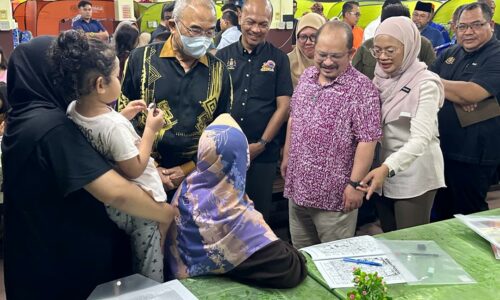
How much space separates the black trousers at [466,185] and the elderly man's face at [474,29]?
0.59 metres

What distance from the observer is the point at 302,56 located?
288 cm

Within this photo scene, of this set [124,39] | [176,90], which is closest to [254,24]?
[176,90]

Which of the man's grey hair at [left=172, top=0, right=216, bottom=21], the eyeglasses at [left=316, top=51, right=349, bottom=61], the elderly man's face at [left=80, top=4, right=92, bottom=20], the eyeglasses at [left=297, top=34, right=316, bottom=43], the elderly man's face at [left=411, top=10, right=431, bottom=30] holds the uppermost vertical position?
the elderly man's face at [left=80, top=4, right=92, bottom=20]

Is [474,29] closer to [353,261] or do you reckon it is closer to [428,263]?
[428,263]

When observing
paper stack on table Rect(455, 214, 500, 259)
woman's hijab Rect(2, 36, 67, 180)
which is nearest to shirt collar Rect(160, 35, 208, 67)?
woman's hijab Rect(2, 36, 67, 180)

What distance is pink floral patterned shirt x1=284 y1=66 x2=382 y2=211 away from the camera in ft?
6.14

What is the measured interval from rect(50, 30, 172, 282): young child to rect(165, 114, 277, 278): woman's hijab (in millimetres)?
95

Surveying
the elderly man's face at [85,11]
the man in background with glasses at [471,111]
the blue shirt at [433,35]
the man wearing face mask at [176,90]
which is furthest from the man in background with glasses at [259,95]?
the elderly man's face at [85,11]

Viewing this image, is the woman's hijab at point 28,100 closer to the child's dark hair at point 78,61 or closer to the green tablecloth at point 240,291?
the child's dark hair at point 78,61

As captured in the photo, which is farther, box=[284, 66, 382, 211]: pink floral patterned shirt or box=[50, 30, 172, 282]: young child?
box=[284, 66, 382, 211]: pink floral patterned shirt

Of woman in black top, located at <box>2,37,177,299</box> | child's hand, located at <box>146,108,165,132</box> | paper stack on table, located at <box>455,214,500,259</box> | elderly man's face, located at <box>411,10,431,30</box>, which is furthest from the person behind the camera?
elderly man's face, located at <box>411,10,431,30</box>

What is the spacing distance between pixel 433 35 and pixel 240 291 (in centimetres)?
363

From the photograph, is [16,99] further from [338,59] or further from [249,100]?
[249,100]

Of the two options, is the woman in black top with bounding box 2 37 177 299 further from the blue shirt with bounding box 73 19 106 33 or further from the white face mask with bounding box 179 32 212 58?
the blue shirt with bounding box 73 19 106 33
